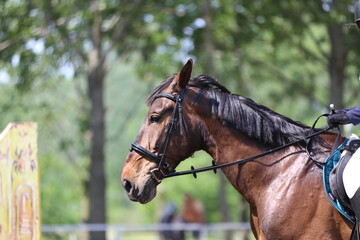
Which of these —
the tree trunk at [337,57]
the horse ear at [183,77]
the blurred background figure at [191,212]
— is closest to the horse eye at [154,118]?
the horse ear at [183,77]

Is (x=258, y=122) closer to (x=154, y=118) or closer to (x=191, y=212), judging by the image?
(x=154, y=118)

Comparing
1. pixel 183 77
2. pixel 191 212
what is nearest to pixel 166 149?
pixel 183 77

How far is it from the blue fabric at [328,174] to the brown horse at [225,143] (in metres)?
0.10

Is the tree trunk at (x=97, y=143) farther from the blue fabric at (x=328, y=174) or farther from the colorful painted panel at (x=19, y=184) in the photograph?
the blue fabric at (x=328, y=174)

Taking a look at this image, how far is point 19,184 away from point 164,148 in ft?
7.69

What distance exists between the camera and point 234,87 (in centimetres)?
2478

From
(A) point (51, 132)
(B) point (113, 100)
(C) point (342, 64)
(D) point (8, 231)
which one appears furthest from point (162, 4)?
(B) point (113, 100)

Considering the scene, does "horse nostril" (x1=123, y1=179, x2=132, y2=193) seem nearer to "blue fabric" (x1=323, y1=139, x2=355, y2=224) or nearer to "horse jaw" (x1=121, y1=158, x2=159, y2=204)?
"horse jaw" (x1=121, y1=158, x2=159, y2=204)

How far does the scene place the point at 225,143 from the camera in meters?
5.77

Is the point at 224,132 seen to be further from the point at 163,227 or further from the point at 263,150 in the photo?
the point at 163,227

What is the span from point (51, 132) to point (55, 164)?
9.73ft

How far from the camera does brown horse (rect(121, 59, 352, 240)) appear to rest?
5555 mm

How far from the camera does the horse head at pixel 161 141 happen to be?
560cm

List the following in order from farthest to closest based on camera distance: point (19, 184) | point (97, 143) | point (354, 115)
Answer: point (97, 143) → point (19, 184) → point (354, 115)
